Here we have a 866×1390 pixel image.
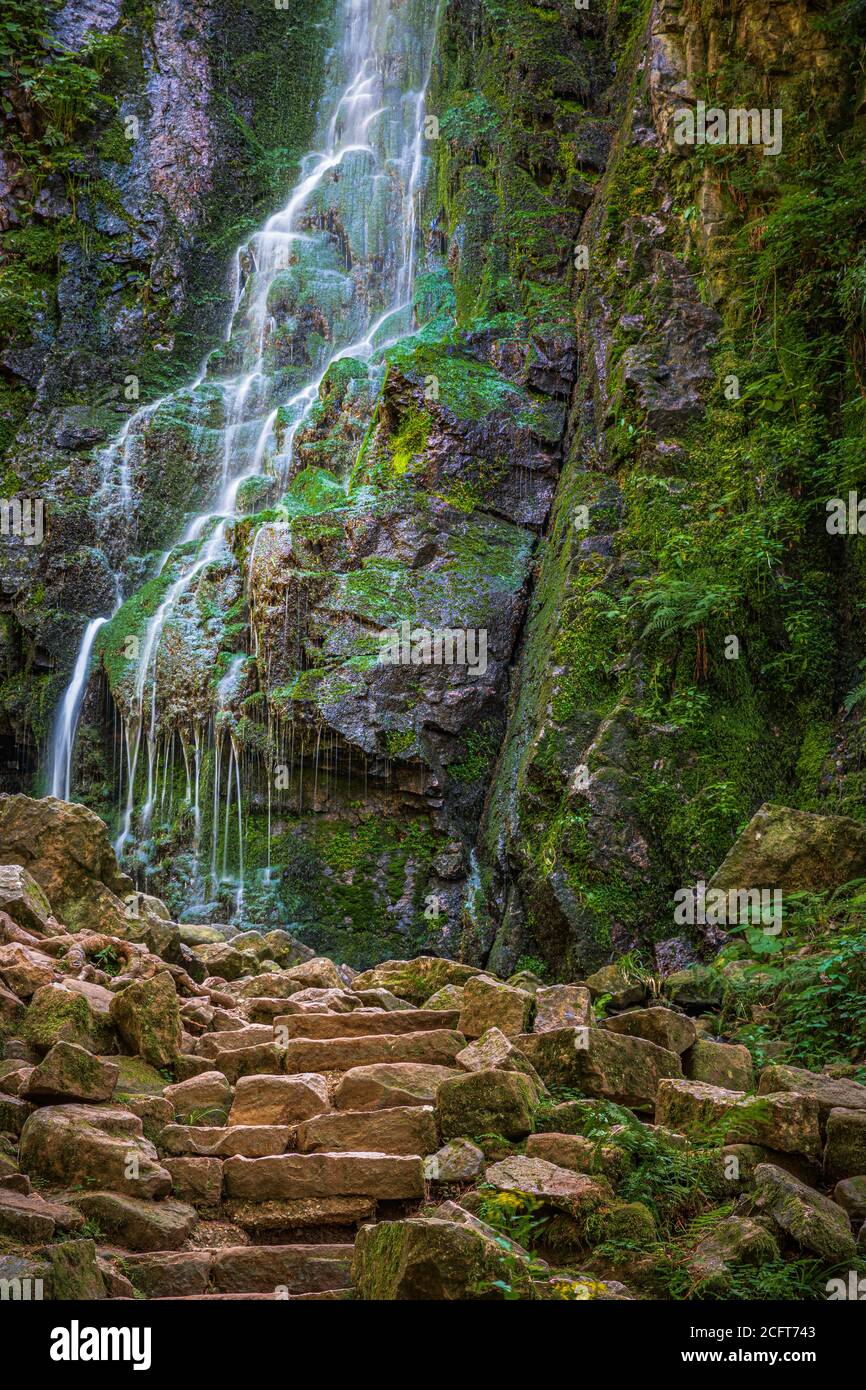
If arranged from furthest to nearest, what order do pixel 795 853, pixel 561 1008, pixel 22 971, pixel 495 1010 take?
pixel 795 853
pixel 561 1008
pixel 495 1010
pixel 22 971

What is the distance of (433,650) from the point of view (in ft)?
47.9

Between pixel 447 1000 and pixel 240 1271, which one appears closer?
pixel 240 1271

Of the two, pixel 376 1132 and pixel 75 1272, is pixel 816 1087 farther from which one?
pixel 75 1272

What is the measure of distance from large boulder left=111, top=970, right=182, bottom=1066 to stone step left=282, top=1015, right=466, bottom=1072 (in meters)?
0.65

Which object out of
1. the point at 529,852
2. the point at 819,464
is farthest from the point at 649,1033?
the point at 819,464

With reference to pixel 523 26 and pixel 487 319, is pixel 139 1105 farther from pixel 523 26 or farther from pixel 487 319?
pixel 523 26

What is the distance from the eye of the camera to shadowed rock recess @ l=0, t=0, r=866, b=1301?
181 inches

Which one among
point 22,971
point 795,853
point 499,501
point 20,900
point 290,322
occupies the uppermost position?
point 290,322

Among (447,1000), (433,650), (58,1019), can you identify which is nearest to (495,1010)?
(447,1000)

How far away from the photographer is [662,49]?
563 inches

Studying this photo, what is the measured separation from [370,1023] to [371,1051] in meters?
0.49

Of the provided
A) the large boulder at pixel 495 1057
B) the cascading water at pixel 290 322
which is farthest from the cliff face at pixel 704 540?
the cascading water at pixel 290 322

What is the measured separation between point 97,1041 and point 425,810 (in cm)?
846

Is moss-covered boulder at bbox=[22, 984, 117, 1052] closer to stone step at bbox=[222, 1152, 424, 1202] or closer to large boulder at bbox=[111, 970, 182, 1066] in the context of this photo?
large boulder at bbox=[111, 970, 182, 1066]
